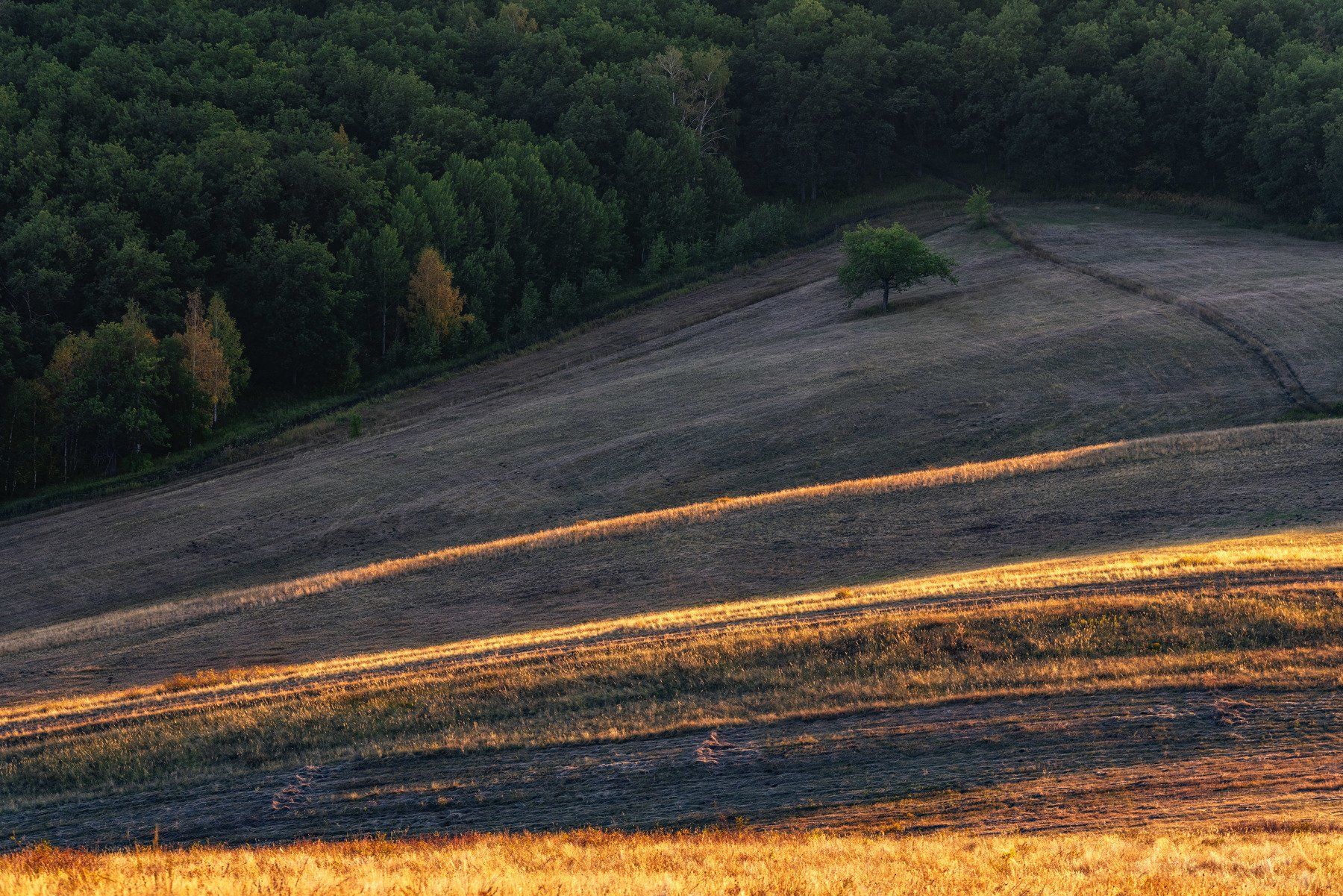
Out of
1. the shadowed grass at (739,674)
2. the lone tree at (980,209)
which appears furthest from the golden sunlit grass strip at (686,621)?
the lone tree at (980,209)

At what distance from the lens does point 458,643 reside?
26.0 metres

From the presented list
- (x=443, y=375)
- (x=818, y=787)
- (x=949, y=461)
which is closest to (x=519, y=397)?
(x=443, y=375)

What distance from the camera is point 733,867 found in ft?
44.1

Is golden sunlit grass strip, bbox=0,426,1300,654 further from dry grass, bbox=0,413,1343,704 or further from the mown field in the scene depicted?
the mown field

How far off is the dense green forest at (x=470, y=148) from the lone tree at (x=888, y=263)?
21.1m

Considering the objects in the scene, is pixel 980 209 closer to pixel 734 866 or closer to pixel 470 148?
pixel 470 148

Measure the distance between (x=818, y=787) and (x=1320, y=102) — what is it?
75573 millimetres

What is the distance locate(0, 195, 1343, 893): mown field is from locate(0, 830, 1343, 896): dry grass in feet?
0.27

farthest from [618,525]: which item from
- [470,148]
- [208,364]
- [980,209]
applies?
[470,148]

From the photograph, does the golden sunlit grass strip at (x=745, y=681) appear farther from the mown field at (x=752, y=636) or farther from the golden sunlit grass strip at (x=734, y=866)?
the golden sunlit grass strip at (x=734, y=866)

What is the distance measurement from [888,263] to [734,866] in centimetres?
5494

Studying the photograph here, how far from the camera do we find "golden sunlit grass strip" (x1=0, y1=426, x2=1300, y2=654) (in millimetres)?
32781

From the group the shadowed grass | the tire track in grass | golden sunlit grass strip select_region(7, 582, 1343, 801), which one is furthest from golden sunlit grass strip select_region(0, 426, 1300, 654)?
golden sunlit grass strip select_region(7, 582, 1343, 801)

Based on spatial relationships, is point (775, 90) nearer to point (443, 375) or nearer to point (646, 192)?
point (646, 192)
